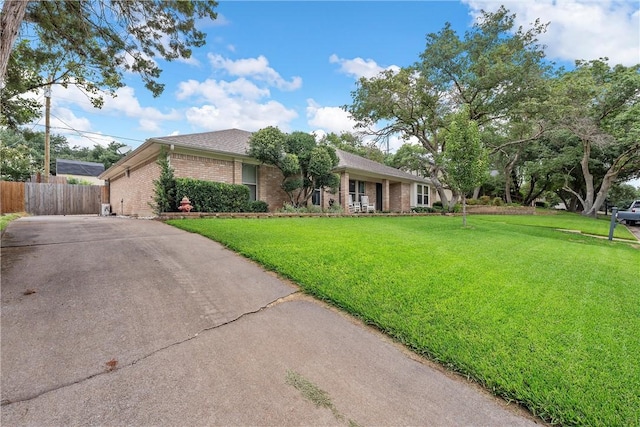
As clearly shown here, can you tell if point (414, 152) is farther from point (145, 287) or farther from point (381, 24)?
point (145, 287)

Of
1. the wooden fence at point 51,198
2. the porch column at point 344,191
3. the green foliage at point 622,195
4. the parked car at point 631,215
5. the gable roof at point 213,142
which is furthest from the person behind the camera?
the green foliage at point 622,195

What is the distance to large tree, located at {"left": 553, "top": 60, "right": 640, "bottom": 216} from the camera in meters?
16.8

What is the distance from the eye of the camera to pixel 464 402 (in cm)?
202

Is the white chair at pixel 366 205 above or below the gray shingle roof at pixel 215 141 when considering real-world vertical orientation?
below

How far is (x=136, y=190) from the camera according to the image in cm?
1390

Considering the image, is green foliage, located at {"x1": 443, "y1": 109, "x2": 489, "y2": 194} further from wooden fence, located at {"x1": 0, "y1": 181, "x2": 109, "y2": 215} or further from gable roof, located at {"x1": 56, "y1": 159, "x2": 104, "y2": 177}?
gable roof, located at {"x1": 56, "y1": 159, "x2": 104, "y2": 177}

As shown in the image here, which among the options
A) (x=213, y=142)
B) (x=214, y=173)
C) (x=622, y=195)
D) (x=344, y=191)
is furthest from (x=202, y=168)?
(x=622, y=195)

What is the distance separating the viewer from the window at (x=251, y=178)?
12.9 metres

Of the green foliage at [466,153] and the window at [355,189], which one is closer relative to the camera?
the green foliage at [466,153]

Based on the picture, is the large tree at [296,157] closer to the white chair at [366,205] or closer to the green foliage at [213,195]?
the green foliage at [213,195]

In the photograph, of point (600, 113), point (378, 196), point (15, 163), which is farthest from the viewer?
point (15, 163)

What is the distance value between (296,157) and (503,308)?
32.1 feet

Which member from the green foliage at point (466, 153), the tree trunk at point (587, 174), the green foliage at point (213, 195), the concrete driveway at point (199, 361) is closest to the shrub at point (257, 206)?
the green foliage at point (213, 195)

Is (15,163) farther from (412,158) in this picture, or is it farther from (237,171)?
(412,158)
